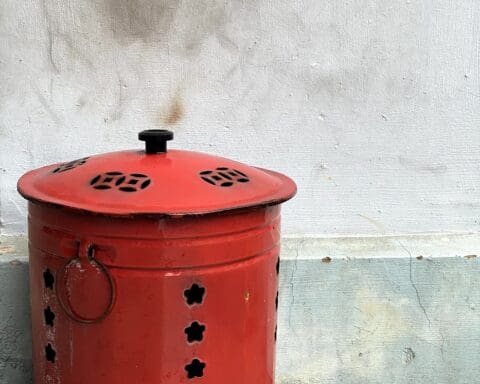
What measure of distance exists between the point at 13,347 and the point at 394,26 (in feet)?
7.49

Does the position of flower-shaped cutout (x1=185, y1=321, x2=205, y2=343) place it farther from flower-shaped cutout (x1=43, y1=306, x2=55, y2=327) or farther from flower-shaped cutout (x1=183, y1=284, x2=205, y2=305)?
flower-shaped cutout (x1=43, y1=306, x2=55, y2=327)

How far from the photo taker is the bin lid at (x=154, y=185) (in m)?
2.07

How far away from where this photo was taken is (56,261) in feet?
7.22

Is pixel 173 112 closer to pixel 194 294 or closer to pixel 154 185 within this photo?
pixel 154 185

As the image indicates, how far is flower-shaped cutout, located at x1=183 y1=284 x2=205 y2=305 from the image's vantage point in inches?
84.2

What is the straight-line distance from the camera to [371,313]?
3.31 meters

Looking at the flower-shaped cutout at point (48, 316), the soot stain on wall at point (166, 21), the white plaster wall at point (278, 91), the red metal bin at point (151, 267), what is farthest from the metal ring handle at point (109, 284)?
the soot stain on wall at point (166, 21)

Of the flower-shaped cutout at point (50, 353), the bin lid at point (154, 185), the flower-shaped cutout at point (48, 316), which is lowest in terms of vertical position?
the flower-shaped cutout at point (50, 353)

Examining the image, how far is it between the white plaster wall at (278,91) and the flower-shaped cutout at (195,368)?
1.20 metres

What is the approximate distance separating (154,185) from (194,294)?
359 millimetres

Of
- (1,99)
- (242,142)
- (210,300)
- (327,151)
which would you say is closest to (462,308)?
(327,151)

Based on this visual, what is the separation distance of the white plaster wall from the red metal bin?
0.85 metres

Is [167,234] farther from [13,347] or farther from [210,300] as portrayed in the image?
[13,347]

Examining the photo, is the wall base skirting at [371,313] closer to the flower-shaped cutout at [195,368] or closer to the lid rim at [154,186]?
the lid rim at [154,186]
